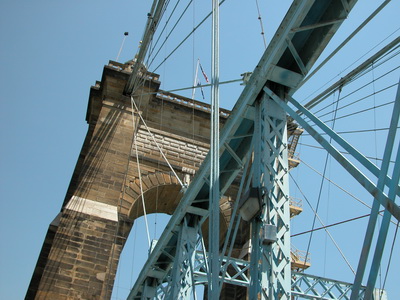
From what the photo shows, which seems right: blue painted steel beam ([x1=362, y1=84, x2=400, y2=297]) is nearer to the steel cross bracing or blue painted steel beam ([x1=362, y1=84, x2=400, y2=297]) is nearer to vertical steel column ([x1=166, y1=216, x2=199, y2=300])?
the steel cross bracing

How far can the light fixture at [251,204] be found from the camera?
26.1ft

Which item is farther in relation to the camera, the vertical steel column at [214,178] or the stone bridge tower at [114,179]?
the stone bridge tower at [114,179]

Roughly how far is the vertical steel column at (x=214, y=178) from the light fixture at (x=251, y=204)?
463 millimetres

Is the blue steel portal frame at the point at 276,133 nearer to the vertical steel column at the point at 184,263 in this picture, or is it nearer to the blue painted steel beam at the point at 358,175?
the blue painted steel beam at the point at 358,175

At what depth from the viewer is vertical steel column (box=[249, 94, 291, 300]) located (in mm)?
7570

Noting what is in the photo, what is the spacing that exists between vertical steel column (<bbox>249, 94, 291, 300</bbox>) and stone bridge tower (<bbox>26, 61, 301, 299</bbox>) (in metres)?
6.18

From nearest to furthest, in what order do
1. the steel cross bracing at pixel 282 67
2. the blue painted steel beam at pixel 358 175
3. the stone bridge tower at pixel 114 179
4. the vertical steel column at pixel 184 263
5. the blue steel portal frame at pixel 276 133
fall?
the blue painted steel beam at pixel 358 175
the blue steel portal frame at pixel 276 133
the steel cross bracing at pixel 282 67
the vertical steel column at pixel 184 263
the stone bridge tower at pixel 114 179

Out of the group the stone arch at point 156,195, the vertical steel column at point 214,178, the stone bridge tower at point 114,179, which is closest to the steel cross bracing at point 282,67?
the vertical steel column at point 214,178

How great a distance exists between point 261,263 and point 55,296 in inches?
364

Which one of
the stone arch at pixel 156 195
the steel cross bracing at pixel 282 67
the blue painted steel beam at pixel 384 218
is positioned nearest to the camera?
the blue painted steel beam at pixel 384 218

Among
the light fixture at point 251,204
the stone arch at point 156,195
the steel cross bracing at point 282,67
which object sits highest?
the stone arch at point 156,195

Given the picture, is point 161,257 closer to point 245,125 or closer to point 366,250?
point 245,125

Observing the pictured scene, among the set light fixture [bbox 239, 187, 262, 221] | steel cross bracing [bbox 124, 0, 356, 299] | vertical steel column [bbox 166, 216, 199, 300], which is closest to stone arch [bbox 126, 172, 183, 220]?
vertical steel column [bbox 166, 216, 199, 300]

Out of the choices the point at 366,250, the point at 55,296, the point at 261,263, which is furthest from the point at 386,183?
the point at 55,296
